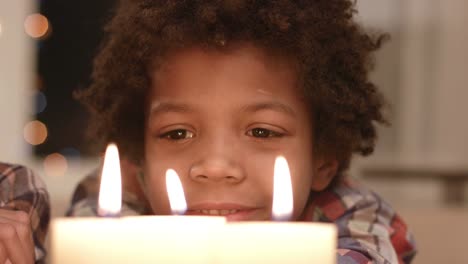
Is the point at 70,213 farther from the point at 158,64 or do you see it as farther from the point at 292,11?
the point at 292,11

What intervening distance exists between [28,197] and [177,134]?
0.21 meters

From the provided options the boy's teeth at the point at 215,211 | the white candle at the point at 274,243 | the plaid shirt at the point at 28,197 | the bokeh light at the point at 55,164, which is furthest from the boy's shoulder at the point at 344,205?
the bokeh light at the point at 55,164

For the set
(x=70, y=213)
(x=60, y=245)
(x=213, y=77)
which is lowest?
(x=60, y=245)

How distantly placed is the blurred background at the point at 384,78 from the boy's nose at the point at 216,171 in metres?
1.67

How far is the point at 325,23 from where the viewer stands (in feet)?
2.79

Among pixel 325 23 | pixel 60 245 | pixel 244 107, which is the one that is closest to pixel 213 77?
pixel 244 107

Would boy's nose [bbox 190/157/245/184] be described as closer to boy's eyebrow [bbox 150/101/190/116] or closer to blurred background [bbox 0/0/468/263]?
boy's eyebrow [bbox 150/101/190/116]

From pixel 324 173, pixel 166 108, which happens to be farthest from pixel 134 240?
pixel 324 173

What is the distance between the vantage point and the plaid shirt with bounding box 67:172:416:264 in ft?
2.90

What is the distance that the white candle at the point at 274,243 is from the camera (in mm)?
348

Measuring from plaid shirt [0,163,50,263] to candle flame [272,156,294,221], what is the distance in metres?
0.47

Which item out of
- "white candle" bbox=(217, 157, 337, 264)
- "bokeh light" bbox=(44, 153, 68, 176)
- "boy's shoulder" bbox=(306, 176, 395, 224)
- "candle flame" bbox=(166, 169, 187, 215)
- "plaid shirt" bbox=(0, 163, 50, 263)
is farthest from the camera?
"bokeh light" bbox=(44, 153, 68, 176)

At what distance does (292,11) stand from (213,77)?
0.42 ft

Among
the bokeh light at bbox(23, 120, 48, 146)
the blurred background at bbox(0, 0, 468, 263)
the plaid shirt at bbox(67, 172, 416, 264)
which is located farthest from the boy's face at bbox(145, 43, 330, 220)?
the bokeh light at bbox(23, 120, 48, 146)
